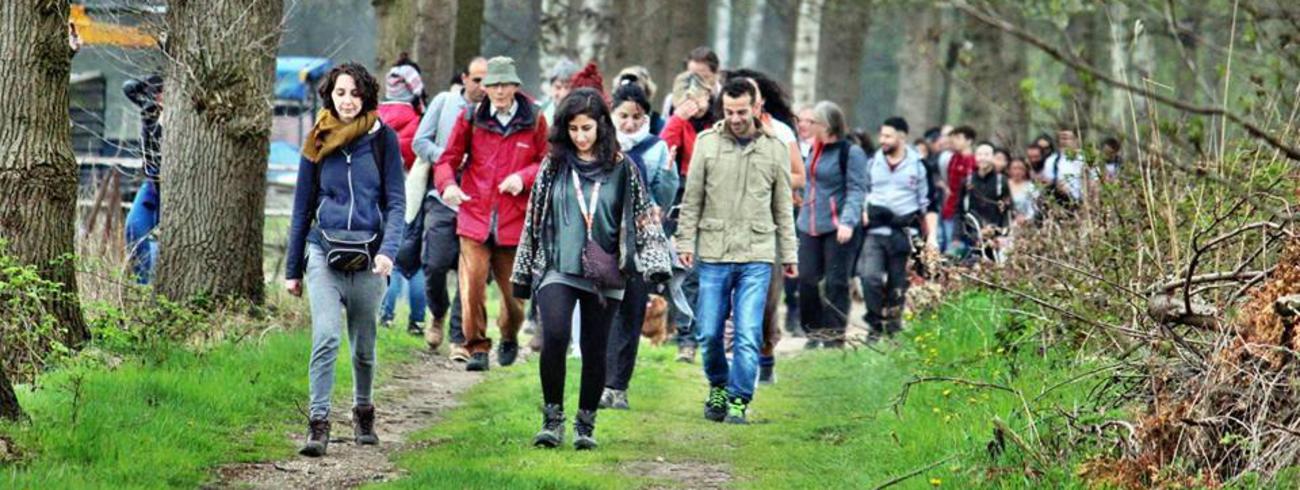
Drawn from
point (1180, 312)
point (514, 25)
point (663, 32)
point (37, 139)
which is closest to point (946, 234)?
point (663, 32)

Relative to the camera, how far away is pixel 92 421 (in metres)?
8.51

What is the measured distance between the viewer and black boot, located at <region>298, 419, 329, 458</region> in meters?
9.07

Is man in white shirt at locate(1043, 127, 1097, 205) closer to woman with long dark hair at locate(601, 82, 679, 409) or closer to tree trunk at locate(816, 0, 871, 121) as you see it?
woman with long dark hair at locate(601, 82, 679, 409)

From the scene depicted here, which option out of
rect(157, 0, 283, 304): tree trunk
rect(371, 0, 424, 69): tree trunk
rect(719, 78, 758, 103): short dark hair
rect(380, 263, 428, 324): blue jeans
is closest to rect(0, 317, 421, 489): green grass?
rect(157, 0, 283, 304): tree trunk

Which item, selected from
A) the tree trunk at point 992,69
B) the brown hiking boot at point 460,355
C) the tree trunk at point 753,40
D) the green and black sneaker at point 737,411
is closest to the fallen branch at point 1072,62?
the green and black sneaker at point 737,411

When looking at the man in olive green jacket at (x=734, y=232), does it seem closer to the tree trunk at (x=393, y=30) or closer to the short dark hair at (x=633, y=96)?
the short dark hair at (x=633, y=96)

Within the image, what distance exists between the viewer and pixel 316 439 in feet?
29.8

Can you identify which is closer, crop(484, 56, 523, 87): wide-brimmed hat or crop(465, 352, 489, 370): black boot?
crop(484, 56, 523, 87): wide-brimmed hat

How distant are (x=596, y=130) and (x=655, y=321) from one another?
5.56 m

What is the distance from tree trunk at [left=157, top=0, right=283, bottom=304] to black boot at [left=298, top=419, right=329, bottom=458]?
3391mm

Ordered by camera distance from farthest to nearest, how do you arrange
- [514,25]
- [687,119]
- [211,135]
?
[514,25] → [687,119] → [211,135]

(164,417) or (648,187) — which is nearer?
(164,417)

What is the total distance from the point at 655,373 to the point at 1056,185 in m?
3.12

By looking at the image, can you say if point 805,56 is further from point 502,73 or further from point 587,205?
point 587,205
